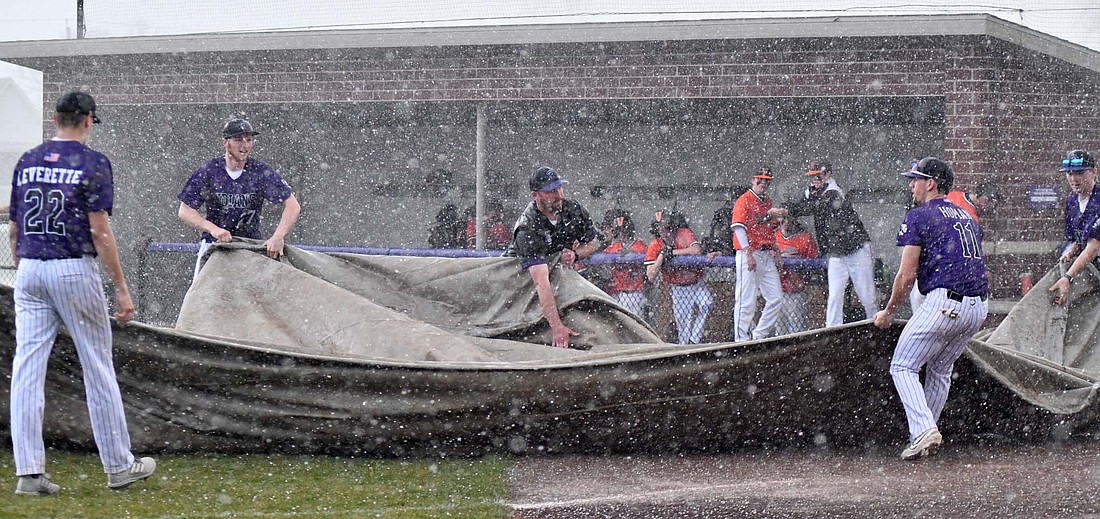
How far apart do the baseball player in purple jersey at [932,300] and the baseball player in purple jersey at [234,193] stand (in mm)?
3707

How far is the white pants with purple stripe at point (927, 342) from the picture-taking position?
597 centimetres

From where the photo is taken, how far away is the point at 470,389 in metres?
5.94

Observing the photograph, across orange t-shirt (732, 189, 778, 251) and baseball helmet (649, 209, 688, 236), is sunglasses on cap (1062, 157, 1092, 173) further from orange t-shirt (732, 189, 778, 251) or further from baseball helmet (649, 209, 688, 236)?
baseball helmet (649, 209, 688, 236)

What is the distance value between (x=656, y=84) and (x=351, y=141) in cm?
684

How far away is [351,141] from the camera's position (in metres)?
18.1

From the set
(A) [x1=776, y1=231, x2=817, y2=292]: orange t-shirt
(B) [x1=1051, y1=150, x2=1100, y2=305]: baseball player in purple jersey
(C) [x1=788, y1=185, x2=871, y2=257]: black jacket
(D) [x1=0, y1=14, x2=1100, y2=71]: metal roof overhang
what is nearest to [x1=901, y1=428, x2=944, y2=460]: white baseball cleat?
(B) [x1=1051, y1=150, x2=1100, y2=305]: baseball player in purple jersey

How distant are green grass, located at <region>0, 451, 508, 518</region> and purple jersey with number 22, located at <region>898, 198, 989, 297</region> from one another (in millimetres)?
2534

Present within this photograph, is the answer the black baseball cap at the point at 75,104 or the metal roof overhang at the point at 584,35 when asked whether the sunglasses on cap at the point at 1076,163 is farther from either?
the black baseball cap at the point at 75,104

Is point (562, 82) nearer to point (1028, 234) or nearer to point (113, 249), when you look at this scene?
point (1028, 234)

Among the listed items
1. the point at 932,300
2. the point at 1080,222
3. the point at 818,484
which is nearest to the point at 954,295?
the point at 932,300

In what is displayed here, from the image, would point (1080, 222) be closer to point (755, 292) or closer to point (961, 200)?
point (961, 200)

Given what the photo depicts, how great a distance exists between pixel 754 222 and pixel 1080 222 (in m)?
3.24

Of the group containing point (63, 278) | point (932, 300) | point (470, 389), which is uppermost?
point (63, 278)

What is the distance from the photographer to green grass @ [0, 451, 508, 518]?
4.68 metres
